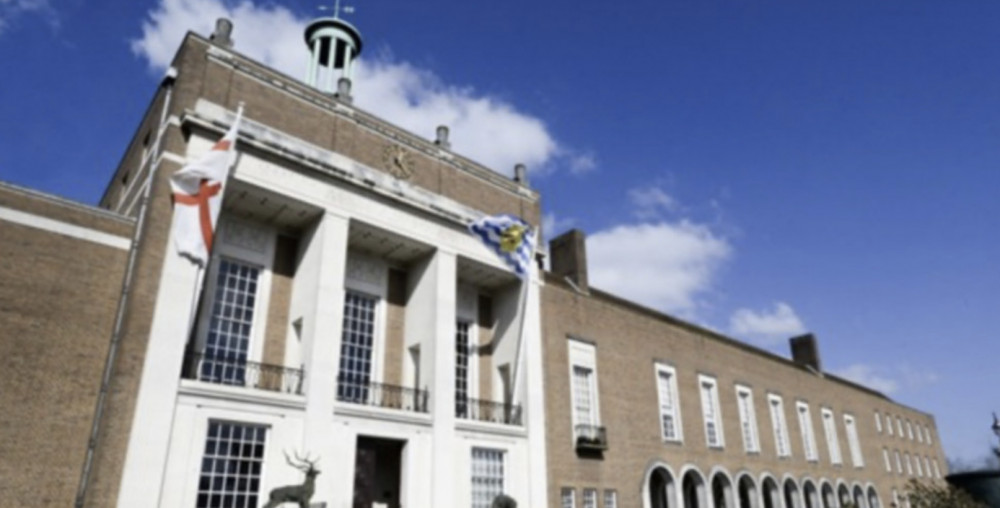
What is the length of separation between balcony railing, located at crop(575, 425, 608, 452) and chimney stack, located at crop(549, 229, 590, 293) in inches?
223

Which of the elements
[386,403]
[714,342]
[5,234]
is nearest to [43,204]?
[5,234]

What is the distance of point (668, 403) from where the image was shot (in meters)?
28.5

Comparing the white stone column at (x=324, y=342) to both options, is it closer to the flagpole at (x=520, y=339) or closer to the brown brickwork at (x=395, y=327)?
the brown brickwork at (x=395, y=327)

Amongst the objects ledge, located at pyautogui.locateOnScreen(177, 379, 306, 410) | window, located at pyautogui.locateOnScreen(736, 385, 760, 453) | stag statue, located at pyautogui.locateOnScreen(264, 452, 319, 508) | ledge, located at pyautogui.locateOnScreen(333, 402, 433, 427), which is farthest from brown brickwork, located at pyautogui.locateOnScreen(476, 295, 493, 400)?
window, located at pyautogui.locateOnScreen(736, 385, 760, 453)

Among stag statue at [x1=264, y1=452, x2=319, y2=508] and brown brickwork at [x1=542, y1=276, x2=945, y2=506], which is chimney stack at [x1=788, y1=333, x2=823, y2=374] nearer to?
brown brickwork at [x1=542, y1=276, x2=945, y2=506]

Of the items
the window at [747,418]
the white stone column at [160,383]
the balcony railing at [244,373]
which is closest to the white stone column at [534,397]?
the balcony railing at [244,373]

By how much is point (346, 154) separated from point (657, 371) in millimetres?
15956

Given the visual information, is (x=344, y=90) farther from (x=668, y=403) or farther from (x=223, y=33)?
(x=668, y=403)

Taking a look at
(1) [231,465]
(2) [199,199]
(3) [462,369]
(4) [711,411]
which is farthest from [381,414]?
(4) [711,411]

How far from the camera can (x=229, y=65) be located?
18.3 meters

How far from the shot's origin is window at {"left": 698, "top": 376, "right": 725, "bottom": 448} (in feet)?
98.5

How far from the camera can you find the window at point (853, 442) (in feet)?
136

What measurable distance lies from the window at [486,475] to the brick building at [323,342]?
0.09 metres

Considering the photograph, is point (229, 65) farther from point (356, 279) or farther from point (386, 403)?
point (386, 403)
